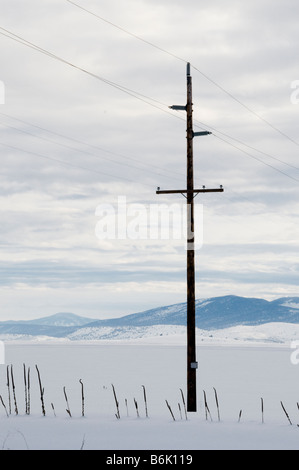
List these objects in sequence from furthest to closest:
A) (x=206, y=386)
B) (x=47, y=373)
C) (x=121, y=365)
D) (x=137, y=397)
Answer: (x=121, y=365) → (x=47, y=373) → (x=206, y=386) → (x=137, y=397)

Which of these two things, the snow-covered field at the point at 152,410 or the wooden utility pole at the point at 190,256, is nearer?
the snow-covered field at the point at 152,410

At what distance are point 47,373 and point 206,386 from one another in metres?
12.9

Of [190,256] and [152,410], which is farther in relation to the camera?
[152,410]

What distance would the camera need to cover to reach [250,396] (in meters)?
31.6

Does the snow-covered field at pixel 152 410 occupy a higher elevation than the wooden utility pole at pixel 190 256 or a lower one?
lower

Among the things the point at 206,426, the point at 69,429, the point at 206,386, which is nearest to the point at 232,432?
the point at 206,426

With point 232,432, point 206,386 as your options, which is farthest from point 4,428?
point 206,386

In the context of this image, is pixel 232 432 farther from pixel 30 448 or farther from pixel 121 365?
pixel 121 365

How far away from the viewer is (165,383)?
123ft

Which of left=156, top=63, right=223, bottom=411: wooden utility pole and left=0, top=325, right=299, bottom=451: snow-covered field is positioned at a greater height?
left=156, top=63, right=223, bottom=411: wooden utility pole

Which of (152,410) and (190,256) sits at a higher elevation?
(190,256)

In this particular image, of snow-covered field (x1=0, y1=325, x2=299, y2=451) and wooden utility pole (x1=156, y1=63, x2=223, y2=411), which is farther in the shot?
wooden utility pole (x1=156, y1=63, x2=223, y2=411)

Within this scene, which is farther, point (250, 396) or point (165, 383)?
point (165, 383)
